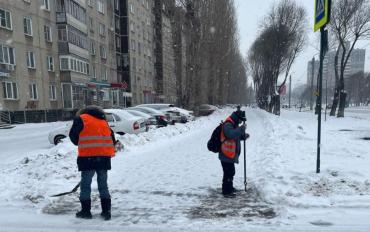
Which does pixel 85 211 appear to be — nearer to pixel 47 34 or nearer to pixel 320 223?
pixel 320 223

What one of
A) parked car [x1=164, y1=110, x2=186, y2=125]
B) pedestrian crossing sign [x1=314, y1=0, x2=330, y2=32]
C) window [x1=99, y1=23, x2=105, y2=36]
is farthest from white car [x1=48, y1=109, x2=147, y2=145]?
window [x1=99, y1=23, x2=105, y2=36]

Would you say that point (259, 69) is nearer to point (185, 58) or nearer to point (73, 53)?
point (185, 58)

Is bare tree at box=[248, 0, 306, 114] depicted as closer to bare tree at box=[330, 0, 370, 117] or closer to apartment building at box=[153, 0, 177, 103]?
bare tree at box=[330, 0, 370, 117]

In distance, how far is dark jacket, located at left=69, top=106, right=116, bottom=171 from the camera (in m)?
3.99

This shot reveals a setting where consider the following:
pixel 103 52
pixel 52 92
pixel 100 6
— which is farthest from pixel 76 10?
pixel 52 92

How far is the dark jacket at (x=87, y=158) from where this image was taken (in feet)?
13.1

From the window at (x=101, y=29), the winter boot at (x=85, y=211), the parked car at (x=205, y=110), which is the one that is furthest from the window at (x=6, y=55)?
the winter boot at (x=85, y=211)

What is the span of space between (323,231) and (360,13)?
1057 inches

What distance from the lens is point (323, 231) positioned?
11.9 ft

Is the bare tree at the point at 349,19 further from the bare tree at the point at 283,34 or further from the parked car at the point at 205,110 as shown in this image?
the parked car at the point at 205,110

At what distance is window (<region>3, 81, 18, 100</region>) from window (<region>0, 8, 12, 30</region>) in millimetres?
4673

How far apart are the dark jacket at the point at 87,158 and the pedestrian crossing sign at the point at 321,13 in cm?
439

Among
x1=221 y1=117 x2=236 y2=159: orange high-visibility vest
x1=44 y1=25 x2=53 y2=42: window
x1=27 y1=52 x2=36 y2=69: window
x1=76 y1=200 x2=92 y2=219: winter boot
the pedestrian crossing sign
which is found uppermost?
x1=44 y1=25 x2=53 y2=42: window

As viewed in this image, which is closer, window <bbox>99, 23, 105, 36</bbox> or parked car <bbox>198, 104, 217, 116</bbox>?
parked car <bbox>198, 104, 217, 116</bbox>
